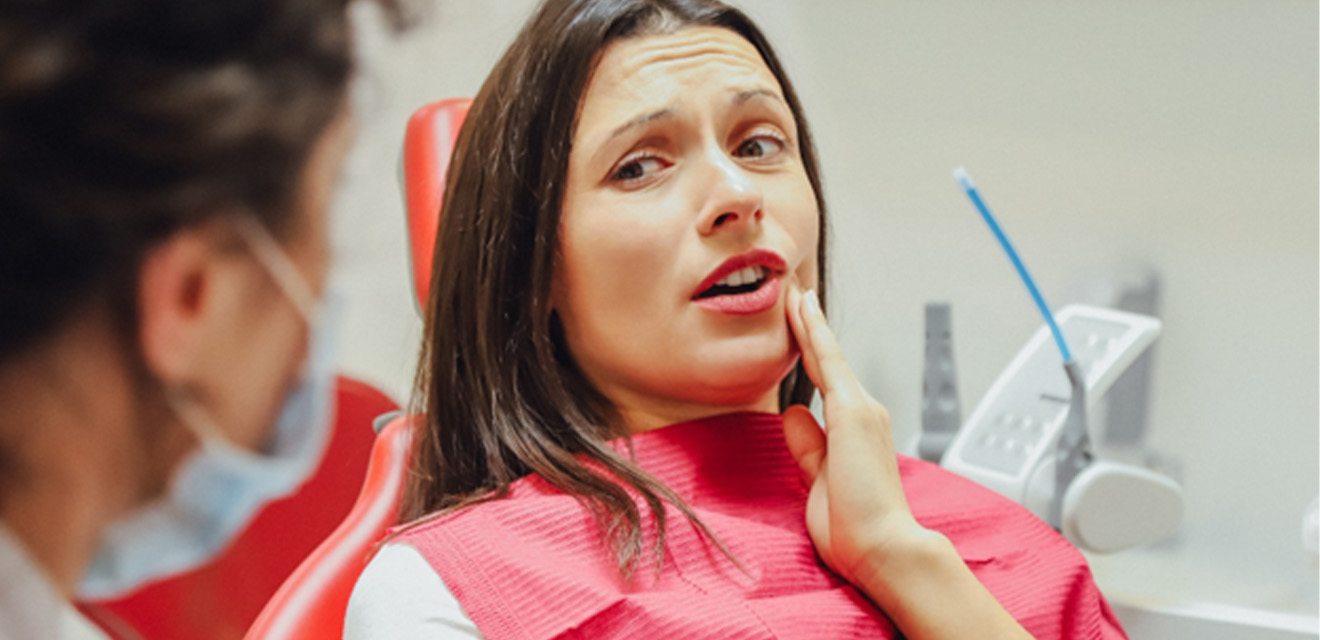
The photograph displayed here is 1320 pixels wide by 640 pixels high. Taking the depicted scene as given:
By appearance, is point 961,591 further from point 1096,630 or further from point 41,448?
point 41,448

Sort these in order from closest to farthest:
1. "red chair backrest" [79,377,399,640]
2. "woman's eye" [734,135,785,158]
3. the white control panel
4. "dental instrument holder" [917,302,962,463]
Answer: "red chair backrest" [79,377,399,640]
"woman's eye" [734,135,785,158]
the white control panel
"dental instrument holder" [917,302,962,463]

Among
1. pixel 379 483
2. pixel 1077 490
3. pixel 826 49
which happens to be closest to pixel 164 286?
pixel 379 483

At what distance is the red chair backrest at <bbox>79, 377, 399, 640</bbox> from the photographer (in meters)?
0.50

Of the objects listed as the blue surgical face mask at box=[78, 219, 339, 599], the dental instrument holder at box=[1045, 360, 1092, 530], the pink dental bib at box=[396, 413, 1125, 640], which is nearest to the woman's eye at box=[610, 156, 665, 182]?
the pink dental bib at box=[396, 413, 1125, 640]

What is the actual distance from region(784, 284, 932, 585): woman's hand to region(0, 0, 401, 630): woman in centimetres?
75

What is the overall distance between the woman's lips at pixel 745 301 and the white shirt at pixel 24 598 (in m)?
0.77

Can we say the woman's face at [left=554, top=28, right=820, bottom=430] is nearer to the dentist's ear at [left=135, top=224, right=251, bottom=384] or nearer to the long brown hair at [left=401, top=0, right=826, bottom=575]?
the long brown hair at [left=401, top=0, right=826, bottom=575]

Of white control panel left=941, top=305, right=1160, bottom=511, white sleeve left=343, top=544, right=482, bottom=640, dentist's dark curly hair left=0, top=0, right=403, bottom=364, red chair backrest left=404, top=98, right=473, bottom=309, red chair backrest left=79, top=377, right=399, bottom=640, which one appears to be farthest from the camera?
white control panel left=941, top=305, right=1160, bottom=511

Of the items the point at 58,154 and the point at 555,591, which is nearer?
the point at 58,154

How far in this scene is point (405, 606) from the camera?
0.96m

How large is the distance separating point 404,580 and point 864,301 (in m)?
1.52

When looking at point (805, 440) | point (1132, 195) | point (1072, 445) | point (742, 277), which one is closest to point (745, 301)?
point (742, 277)

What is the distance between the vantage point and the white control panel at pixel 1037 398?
149 centimetres

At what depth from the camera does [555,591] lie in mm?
966
